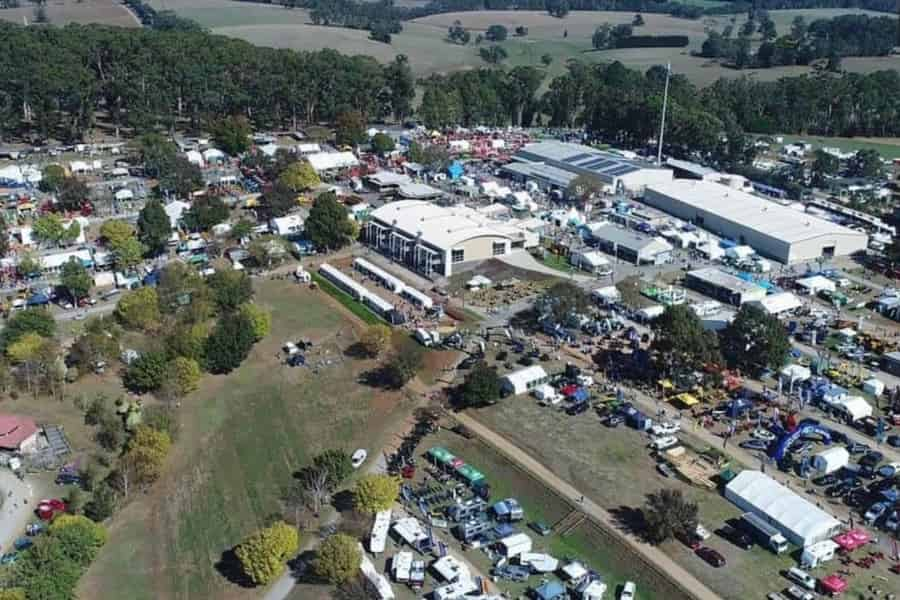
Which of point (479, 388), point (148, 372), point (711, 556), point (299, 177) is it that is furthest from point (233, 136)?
point (711, 556)

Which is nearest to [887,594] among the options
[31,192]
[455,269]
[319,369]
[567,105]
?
[319,369]

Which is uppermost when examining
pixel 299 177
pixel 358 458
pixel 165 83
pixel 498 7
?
pixel 498 7

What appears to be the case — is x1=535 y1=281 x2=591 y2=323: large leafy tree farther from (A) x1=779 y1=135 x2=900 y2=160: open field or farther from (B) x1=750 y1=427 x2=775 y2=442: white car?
(A) x1=779 y1=135 x2=900 y2=160: open field

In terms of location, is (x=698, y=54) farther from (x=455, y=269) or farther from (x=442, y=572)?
(x=442, y=572)

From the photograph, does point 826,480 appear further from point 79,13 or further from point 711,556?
point 79,13

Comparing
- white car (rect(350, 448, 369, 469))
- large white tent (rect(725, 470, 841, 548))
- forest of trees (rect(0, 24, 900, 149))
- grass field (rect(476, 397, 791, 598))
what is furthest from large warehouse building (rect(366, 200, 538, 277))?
forest of trees (rect(0, 24, 900, 149))

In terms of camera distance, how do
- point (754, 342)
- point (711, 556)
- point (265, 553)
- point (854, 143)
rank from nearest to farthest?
point (265, 553) < point (711, 556) < point (754, 342) < point (854, 143)
